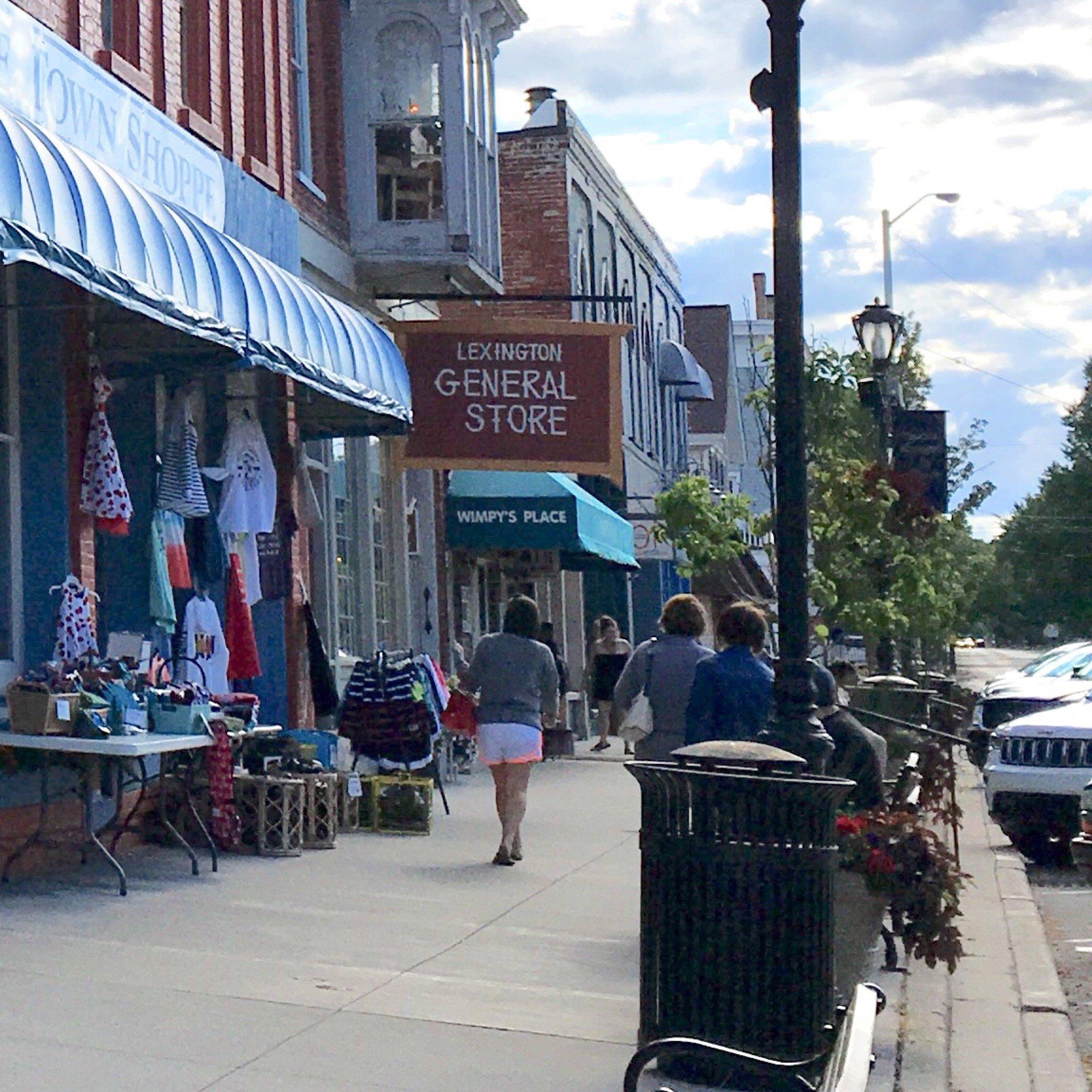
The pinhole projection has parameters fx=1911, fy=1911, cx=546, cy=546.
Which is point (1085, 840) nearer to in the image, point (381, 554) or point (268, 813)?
point (268, 813)

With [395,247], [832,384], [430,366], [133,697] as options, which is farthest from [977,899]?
[832,384]

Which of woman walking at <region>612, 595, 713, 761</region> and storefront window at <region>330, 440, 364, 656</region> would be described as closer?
woman walking at <region>612, 595, 713, 761</region>

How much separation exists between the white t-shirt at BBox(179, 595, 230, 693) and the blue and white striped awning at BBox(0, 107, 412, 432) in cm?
170

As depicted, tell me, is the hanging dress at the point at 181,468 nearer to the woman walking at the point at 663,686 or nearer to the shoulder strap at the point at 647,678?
the woman walking at the point at 663,686

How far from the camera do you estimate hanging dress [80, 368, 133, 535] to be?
11070 millimetres

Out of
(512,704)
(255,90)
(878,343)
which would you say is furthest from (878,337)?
(512,704)

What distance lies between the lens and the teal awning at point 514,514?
20.9 m

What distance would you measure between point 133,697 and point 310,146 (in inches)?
316

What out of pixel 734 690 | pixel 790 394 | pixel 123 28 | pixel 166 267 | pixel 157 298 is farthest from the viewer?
pixel 123 28

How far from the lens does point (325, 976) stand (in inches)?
316

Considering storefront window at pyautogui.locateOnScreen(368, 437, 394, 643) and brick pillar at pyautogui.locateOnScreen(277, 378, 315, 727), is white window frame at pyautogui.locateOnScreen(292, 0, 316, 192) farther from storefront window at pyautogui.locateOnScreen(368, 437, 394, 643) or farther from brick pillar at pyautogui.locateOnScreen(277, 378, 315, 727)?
storefront window at pyautogui.locateOnScreen(368, 437, 394, 643)

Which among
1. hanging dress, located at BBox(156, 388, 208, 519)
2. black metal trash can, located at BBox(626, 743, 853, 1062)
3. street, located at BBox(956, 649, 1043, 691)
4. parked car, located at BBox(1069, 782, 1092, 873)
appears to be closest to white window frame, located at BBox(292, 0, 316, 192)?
hanging dress, located at BBox(156, 388, 208, 519)

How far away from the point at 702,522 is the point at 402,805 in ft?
27.5

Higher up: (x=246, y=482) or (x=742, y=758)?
(x=246, y=482)
